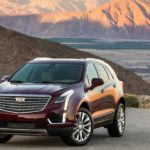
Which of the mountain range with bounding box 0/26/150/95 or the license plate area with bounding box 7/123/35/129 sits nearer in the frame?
the license plate area with bounding box 7/123/35/129

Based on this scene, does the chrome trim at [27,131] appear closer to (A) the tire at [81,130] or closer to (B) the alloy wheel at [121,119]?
(A) the tire at [81,130]

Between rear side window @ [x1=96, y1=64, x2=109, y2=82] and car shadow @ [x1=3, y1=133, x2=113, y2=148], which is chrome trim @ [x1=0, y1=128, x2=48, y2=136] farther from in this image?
rear side window @ [x1=96, y1=64, x2=109, y2=82]

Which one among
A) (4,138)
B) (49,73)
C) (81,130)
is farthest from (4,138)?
(81,130)

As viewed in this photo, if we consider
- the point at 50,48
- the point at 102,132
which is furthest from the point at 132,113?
the point at 50,48

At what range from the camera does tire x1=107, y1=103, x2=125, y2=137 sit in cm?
1345

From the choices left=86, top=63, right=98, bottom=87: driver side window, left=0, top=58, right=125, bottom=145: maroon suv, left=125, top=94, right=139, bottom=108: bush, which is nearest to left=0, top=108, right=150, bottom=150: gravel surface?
left=0, top=58, right=125, bottom=145: maroon suv

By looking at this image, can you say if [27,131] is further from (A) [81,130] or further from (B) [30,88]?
(A) [81,130]

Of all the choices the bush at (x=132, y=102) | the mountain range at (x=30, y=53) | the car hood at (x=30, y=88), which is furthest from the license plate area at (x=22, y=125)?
the mountain range at (x=30, y=53)

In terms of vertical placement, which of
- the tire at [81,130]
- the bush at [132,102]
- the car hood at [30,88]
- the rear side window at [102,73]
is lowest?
the bush at [132,102]

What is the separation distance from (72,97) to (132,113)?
33.0ft

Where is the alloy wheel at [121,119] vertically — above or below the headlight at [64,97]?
below

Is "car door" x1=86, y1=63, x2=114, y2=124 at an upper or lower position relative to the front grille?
lower

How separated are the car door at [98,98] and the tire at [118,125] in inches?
14.5

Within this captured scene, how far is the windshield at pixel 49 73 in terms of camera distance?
39.7ft
